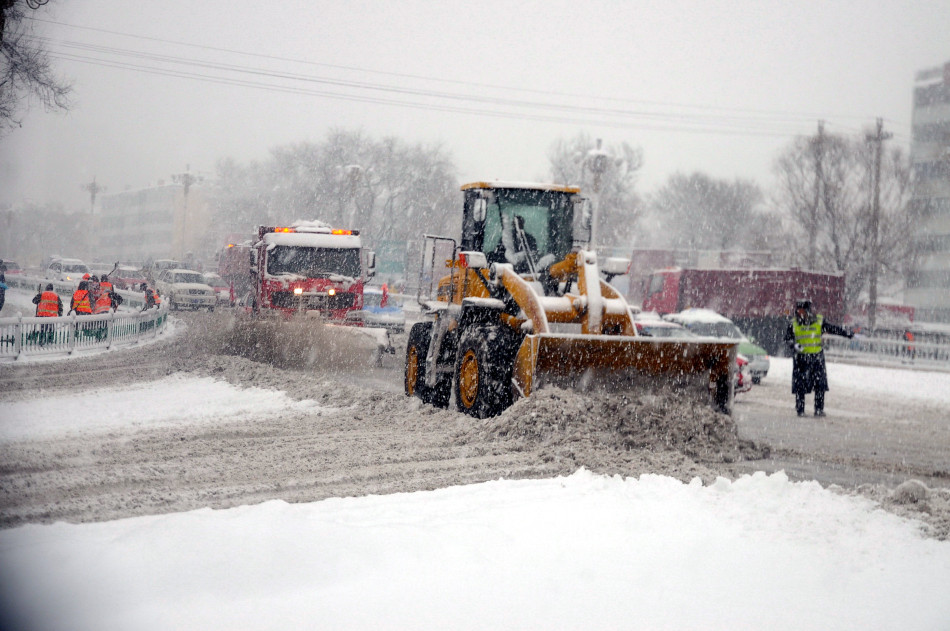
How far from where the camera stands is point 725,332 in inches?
824

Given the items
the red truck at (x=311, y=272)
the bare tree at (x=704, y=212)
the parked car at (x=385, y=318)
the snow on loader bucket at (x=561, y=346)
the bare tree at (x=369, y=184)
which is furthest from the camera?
the bare tree at (x=704, y=212)

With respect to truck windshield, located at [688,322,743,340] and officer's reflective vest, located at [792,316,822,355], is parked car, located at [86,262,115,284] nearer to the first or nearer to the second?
truck windshield, located at [688,322,743,340]

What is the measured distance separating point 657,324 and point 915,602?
13843mm

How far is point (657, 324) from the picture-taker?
1823cm

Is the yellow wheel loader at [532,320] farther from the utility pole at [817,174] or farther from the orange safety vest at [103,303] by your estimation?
the utility pole at [817,174]

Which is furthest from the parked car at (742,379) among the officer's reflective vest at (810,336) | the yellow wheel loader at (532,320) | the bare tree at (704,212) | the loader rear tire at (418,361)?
the bare tree at (704,212)

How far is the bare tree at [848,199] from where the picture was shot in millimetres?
29391

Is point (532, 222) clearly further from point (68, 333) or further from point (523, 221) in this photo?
point (68, 333)

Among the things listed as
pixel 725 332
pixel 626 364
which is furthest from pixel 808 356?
pixel 725 332

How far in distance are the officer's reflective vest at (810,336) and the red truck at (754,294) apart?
17.6m

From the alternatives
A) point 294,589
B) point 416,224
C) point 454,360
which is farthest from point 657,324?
point 416,224

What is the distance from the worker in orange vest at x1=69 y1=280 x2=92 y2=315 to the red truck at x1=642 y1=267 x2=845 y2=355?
62.5 feet

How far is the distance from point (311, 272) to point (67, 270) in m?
13.2

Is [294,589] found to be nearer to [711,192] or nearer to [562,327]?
[562,327]
